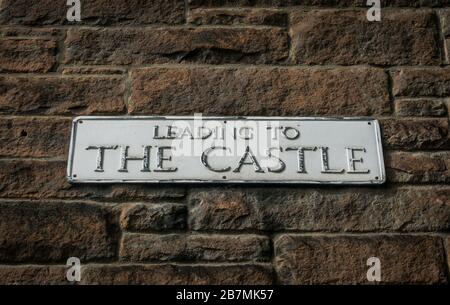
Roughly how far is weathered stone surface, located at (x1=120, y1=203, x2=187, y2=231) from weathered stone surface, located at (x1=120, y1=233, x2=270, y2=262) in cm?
3

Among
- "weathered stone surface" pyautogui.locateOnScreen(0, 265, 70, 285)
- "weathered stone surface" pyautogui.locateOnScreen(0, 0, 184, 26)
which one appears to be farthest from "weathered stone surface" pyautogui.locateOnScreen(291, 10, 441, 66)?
"weathered stone surface" pyautogui.locateOnScreen(0, 265, 70, 285)

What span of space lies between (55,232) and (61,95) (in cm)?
55

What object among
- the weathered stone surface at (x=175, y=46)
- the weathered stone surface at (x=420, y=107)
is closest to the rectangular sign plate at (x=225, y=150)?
the weathered stone surface at (x=420, y=107)

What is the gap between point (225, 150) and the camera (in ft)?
6.18

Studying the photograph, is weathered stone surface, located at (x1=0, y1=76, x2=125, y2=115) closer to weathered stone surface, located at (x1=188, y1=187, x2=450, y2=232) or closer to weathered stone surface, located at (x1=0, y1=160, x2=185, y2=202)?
weathered stone surface, located at (x1=0, y1=160, x2=185, y2=202)

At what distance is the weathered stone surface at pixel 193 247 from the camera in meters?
1.75

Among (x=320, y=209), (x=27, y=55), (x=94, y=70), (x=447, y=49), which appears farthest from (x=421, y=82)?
(x=27, y=55)

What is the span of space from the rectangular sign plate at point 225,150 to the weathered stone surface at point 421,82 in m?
0.22

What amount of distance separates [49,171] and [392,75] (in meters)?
1.38

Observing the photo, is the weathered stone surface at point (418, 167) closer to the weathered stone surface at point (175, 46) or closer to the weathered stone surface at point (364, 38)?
the weathered stone surface at point (364, 38)

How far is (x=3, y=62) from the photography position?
208 cm

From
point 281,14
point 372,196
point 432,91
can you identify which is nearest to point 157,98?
point 281,14

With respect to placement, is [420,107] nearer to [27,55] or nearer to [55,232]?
[55,232]
